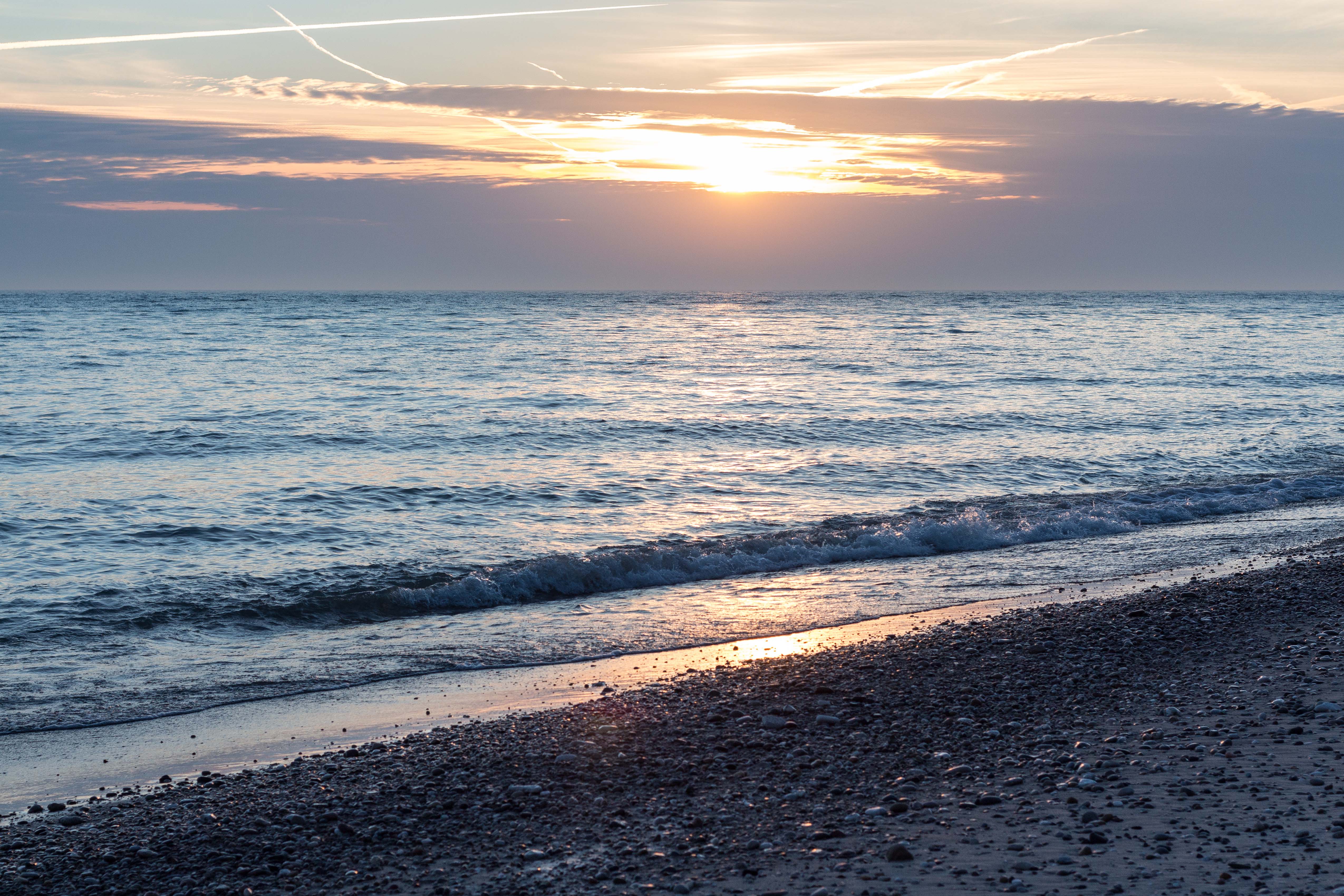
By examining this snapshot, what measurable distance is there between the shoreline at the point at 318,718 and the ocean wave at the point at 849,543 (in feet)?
9.29

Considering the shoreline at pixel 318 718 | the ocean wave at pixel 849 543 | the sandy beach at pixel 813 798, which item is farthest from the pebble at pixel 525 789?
the ocean wave at pixel 849 543

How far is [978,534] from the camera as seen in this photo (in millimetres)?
14445

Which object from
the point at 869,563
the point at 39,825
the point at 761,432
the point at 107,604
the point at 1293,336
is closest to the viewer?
the point at 39,825

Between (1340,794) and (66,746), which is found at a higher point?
(1340,794)

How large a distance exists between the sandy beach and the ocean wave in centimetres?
441

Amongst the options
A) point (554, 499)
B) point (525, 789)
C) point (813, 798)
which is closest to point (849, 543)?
point (554, 499)

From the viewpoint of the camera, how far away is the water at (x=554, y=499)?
10031 mm

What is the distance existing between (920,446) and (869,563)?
963 cm

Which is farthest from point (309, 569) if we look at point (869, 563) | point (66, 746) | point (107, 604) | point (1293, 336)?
point (1293, 336)

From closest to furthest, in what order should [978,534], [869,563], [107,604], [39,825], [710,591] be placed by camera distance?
[39,825]
[107,604]
[710,591]
[869,563]
[978,534]

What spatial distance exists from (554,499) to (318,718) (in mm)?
9164

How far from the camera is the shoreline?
6.52 m

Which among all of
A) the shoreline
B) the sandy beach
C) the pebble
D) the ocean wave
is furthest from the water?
the pebble

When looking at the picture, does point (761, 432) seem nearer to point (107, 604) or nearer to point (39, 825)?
point (107, 604)
